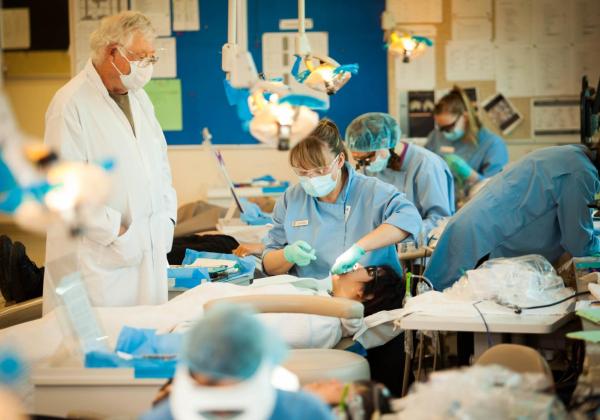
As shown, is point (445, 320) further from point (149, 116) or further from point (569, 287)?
point (149, 116)

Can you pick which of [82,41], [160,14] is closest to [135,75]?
[160,14]

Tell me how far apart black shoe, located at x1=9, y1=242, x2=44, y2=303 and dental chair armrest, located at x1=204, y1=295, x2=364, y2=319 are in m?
1.43

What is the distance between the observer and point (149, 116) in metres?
3.54

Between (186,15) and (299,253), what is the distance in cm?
459

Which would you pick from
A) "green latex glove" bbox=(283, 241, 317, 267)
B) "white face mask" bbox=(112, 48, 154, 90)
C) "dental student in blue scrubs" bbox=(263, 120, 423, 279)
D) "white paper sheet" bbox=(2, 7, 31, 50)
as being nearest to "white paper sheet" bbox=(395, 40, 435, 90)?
"white paper sheet" bbox=(2, 7, 31, 50)

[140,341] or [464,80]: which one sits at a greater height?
[464,80]

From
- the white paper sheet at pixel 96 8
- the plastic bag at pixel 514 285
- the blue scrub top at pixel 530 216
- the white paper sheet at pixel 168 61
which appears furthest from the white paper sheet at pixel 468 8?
the plastic bag at pixel 514 285

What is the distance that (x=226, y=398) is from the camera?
160cm

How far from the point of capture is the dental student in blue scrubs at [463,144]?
6.41 meters

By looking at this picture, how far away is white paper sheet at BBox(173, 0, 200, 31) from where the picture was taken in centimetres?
766

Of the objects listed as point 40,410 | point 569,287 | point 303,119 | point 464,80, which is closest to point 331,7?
point 464,80

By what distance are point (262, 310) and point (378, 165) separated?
2260 mm

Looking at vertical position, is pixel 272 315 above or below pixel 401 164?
below

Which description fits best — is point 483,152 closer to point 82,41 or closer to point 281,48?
point 281,48
